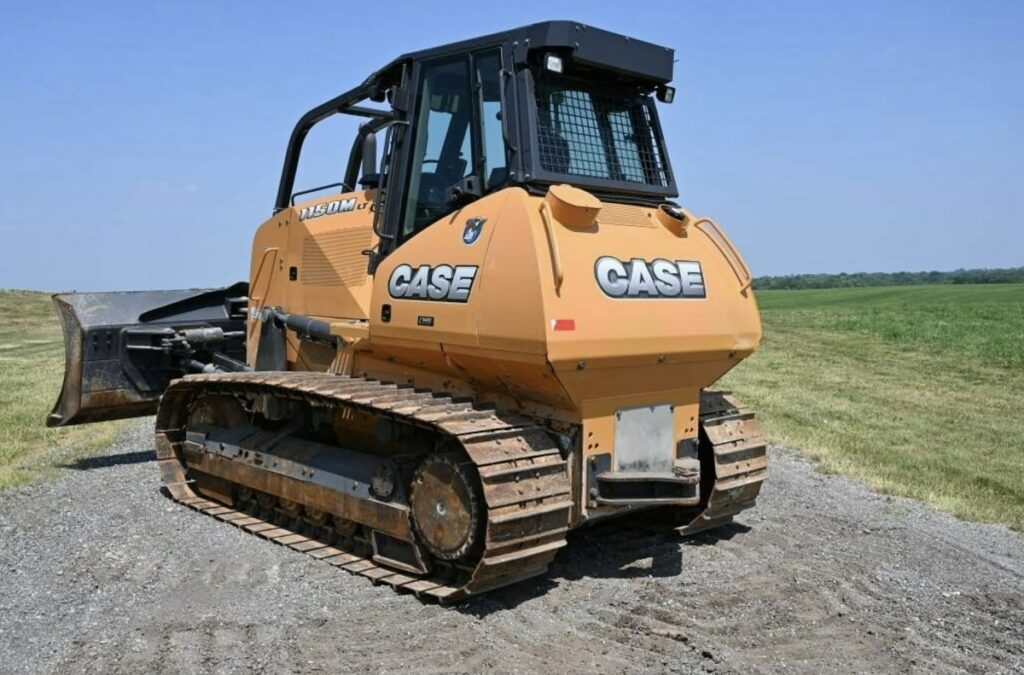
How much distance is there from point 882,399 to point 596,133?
1117 cm

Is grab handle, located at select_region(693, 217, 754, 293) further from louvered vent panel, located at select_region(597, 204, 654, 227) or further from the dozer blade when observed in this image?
the dozer blade

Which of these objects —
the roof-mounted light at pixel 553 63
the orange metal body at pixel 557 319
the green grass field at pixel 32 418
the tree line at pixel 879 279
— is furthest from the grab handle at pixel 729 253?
the tree line at pixel 879 279

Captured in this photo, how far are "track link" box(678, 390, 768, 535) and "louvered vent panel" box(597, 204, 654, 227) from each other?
5.14 ft

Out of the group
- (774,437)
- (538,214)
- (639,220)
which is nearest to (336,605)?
(538,214)

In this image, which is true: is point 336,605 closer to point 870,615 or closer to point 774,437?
point 870,615

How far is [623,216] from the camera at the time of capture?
656 cm

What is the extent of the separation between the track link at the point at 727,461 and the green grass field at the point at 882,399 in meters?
2.44

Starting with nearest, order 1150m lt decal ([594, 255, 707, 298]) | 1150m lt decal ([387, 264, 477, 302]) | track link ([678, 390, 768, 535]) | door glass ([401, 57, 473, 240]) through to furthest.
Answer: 1150m lt decal ([594, 255, 707, 298]) < 1150m lt decal ([387, 264, 477, 302]) < door glass ([401, 57, 473, 240]) < track link ([678, 390, 768, 535])

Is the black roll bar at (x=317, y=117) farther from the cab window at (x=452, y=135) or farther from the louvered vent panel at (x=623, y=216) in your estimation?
the louvered vent panel at (x=623, y=216)

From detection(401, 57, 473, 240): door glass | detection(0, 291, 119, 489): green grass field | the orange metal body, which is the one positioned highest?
detection(401, 57, 473, 240): door glass

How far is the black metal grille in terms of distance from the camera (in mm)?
6519

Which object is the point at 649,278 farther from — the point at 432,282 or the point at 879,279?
the point at 879,279

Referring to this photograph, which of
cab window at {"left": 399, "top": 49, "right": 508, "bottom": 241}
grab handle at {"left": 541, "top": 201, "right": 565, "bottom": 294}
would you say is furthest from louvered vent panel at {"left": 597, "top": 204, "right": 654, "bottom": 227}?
cab window at {"left": 399, "top": 49, "right": 508, "bottom": 241}

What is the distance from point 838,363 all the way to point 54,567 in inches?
694
